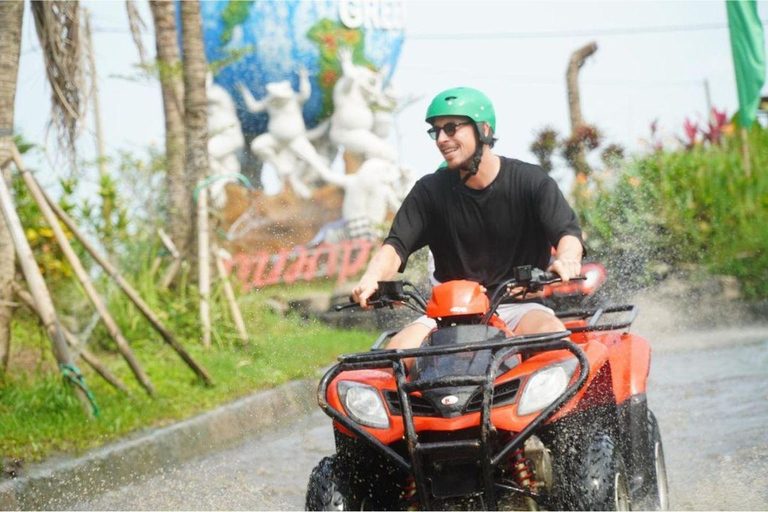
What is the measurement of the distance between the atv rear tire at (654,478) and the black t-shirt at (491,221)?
2.97 feet

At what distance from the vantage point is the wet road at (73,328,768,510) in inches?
234

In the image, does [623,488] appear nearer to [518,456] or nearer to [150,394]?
[518,456]

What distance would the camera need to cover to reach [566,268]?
4.50 meters

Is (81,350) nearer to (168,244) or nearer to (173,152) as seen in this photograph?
(168,244)

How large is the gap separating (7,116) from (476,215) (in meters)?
3.93

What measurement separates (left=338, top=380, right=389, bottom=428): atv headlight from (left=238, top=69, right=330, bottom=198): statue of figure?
71.6 ft

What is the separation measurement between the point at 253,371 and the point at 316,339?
280 centimetres

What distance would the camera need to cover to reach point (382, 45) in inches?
1017

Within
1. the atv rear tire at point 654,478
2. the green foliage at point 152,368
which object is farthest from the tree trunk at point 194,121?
the atv rear tire at point 654,478

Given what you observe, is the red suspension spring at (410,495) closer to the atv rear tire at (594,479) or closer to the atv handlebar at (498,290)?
the atv rear tire at (594,479)

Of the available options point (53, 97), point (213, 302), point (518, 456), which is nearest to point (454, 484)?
point (518, 456)

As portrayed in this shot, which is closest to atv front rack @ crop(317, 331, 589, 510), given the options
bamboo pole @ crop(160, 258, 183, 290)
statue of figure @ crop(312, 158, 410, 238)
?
bamboo pole @ crop(160, 258, 183, 290)

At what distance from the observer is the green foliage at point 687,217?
14.8 metres

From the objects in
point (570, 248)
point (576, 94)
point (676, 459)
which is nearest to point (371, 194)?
point (576, 94)
